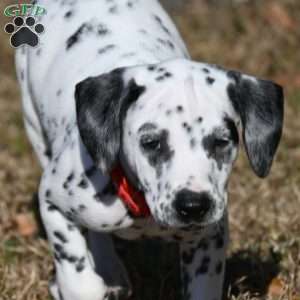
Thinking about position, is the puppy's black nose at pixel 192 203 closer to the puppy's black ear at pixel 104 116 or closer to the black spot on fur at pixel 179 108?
the black spot on fur at pixel 179 108

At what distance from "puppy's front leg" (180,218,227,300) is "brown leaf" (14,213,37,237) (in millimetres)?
1633

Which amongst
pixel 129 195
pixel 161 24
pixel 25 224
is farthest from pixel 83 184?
pixel 25 224

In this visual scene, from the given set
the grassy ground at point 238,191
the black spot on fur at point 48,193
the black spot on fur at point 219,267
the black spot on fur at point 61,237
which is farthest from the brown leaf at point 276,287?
the black spot on fur at point 48,193

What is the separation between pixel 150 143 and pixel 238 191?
2.44 metres

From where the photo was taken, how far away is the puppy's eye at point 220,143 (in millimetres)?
4547

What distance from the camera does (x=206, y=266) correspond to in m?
5.12

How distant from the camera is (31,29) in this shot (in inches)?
239

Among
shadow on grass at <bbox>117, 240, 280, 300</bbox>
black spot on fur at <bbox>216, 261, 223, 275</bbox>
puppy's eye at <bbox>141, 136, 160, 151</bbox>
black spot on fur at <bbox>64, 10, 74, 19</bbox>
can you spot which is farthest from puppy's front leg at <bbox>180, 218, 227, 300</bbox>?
black spot on fur at <bbox>64, 10, 74, 19</bbox>

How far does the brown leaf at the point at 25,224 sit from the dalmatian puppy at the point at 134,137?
900 millimetres

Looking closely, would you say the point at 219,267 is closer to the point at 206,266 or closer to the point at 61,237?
the point at 206,266

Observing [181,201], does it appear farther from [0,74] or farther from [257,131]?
[0,74]

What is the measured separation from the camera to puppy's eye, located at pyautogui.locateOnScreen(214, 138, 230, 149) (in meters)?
4.55

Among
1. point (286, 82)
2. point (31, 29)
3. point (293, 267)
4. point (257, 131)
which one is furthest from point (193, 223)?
point (286, 82)

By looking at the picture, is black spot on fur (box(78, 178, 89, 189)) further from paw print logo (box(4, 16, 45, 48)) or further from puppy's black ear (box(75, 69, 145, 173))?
paw print logo (box(4, 16, 45, 48))
